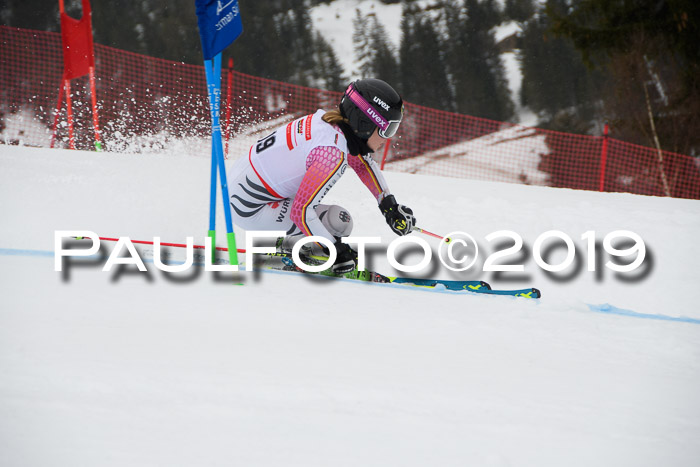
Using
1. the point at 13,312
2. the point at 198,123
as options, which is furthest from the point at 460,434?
the point at 198,123

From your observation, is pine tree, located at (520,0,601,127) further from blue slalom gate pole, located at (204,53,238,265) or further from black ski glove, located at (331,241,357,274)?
blue slalom gate pole, located at (204,53,238,265)

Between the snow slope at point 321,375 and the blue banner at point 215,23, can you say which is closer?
the snow slope at point 321,375

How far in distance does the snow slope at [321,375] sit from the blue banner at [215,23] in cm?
121

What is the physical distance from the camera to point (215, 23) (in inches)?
119

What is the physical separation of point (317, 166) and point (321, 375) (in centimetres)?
153

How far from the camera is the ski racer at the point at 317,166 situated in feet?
10.5

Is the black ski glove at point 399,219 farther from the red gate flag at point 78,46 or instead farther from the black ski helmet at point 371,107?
the red gate flag at point 78,46

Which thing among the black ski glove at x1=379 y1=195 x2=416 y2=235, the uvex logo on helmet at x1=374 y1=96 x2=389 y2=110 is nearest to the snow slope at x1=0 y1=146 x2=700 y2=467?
the black ski glove at x1=379 y1=195 x2=416 y2=235

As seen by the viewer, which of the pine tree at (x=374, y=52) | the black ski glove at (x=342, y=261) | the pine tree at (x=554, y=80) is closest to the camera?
the black ski glove at (x=342, y=261)

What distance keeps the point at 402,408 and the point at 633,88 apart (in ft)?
57.1

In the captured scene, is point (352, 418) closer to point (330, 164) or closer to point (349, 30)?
point (330, 164)

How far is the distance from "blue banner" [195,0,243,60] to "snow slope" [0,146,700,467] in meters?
1.21

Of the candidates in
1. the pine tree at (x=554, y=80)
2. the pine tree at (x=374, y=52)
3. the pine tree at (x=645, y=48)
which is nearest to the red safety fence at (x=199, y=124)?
the pine tree at (x=645, y=48)

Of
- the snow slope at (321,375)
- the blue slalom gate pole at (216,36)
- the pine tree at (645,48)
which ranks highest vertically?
the pine tree at (645,48)
